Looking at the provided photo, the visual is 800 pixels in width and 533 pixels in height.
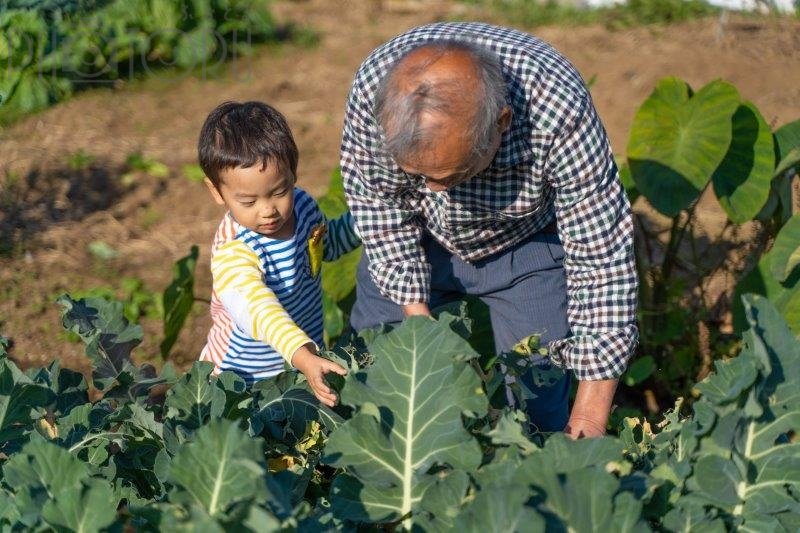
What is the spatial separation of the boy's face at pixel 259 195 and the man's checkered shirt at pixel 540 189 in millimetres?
183

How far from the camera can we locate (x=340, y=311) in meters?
3.77

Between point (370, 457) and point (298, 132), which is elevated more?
point (370, 457)

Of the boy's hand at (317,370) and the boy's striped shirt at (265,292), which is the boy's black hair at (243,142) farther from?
the boy's hand at (317,370)

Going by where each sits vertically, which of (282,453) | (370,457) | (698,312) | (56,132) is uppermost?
(370,457)

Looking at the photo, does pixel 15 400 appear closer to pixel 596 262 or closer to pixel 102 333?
pixel 102 333

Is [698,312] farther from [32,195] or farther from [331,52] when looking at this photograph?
[331,52]

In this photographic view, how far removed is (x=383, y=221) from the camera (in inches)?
108

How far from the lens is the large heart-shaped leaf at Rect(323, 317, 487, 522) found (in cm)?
189

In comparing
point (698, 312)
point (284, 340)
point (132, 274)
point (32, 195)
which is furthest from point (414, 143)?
point (32, 195)

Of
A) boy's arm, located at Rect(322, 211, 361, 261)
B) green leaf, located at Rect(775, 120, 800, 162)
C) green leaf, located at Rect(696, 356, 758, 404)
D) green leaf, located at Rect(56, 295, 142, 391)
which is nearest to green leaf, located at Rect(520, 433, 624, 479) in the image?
green leaf, located at Rect(696, 356, 758, 404)

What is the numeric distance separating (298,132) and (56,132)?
1477 millimetres

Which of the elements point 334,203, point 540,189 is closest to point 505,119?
point 540,189

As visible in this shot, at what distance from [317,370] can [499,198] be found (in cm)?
65

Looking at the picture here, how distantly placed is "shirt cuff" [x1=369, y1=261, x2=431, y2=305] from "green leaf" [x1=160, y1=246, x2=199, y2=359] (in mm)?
985
